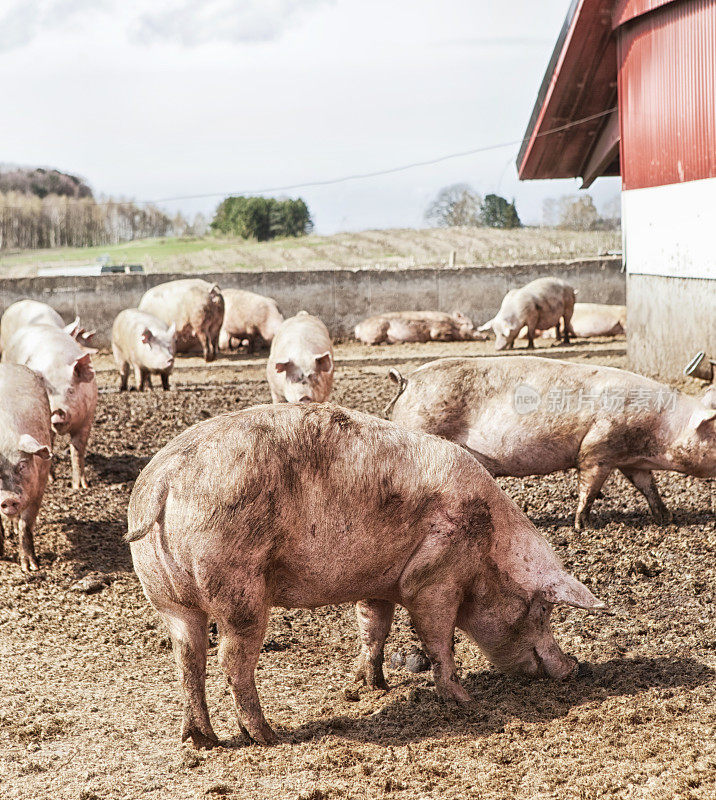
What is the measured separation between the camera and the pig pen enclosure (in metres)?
3.16

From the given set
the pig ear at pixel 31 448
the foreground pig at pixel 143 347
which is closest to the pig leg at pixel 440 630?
the pig ear at pixel 31 448

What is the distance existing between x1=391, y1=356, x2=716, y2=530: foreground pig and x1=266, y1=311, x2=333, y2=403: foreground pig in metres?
2.70

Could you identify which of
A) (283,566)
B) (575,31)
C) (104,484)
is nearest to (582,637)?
(283,566)

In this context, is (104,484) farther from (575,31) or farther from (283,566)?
(575,31)

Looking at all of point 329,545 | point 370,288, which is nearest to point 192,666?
point 329,545

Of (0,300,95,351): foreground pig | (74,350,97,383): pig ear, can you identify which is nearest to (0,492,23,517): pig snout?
(74,350,97,383): pig ear

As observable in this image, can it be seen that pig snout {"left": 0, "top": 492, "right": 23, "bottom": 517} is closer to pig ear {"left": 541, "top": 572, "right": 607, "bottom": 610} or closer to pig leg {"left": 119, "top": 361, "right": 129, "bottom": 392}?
pig ear {"left": 541, "top": 572, "right": 607, "bottom": 610}

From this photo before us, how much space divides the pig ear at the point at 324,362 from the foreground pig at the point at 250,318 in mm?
7528

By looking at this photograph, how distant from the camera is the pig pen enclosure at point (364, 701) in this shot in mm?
3164

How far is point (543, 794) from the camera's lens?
9.92ft

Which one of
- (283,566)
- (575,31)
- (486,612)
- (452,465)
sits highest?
(575,31)

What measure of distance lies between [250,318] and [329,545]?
13.7 meters

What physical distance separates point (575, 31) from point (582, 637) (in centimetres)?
1130

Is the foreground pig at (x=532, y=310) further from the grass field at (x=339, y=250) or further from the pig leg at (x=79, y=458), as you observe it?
the pig leg at (x=79, y=458)
